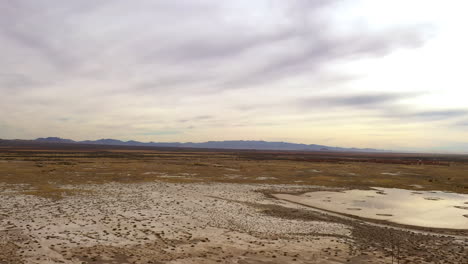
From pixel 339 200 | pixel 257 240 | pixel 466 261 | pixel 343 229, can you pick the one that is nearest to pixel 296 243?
pixel 257 240

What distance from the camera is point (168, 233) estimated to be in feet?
53.2

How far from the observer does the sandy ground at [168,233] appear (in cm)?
1270

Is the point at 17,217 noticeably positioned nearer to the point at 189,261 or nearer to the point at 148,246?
the point at 148,246

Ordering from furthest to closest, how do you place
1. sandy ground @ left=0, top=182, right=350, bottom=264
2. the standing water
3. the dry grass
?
the dry grass, the standing water, sandy ground @ left=0, top=182, right=350, bottom=264

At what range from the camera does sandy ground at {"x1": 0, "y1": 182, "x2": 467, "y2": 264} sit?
41.7 ft

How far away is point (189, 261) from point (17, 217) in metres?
13.1

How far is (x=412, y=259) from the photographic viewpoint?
42.0 feet

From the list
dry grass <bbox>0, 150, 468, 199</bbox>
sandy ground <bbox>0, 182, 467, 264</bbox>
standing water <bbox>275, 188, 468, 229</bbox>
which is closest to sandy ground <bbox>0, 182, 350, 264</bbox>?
sandy ground <bbox>0, 182, 467, 264</bbox>

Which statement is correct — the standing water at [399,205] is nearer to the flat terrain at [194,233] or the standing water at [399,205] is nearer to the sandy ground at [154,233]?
the flat terrain at [194,233]

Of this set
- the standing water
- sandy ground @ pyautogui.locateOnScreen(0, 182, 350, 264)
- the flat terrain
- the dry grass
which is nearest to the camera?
sandy ground @ pyautogui.locateOnScreen(0, 182, 350, 264)

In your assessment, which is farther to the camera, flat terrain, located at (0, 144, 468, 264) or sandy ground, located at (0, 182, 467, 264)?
flat terrain, located at (0, 144, 468, 264)

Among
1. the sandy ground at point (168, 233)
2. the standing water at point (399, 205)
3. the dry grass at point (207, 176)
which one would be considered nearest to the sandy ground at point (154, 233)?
the sandy ground at point (168, 233)

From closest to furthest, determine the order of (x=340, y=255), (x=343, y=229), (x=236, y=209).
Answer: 1. (x=340, y=255)
2. (x=343, y=229)
3. (x=236, y=209)

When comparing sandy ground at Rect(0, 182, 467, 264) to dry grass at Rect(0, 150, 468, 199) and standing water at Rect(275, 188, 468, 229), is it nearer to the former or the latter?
standing water at Rect(275, 188, 468, 229)
